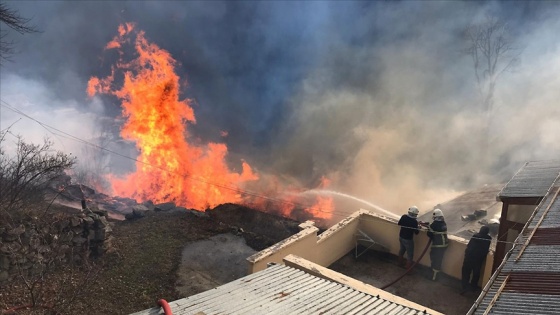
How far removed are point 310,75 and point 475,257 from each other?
2310cm

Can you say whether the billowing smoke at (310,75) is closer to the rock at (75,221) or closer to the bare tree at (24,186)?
the bare tree at (24,186)

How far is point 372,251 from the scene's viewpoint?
1048 centimetres

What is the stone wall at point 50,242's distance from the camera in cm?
915

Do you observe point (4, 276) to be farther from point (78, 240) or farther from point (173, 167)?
point (173, 167)

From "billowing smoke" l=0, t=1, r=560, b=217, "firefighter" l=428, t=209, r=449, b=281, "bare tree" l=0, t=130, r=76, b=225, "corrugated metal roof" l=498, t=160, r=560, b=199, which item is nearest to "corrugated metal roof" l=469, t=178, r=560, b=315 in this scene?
"corrugated metal roof" l=498, t=160, r=560, b=199

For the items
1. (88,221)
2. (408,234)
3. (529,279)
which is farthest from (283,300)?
(88,221)

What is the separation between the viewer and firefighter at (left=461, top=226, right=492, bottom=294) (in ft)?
27.5

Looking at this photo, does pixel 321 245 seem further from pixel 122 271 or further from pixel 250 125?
pixel 250 125

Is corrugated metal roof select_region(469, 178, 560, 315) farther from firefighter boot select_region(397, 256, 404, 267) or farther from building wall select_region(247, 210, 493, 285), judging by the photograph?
firefighter boot select_region(397, 256, 404, 267)

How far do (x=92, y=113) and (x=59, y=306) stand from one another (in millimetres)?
25703

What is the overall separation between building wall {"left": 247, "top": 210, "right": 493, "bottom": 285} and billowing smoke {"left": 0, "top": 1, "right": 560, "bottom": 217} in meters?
15.9

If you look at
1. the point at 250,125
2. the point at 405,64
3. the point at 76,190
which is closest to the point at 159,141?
the point at 76,190

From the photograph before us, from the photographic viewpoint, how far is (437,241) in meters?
9.09

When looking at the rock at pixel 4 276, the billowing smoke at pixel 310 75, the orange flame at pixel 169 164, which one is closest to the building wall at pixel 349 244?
the rock at pixel 4 276
